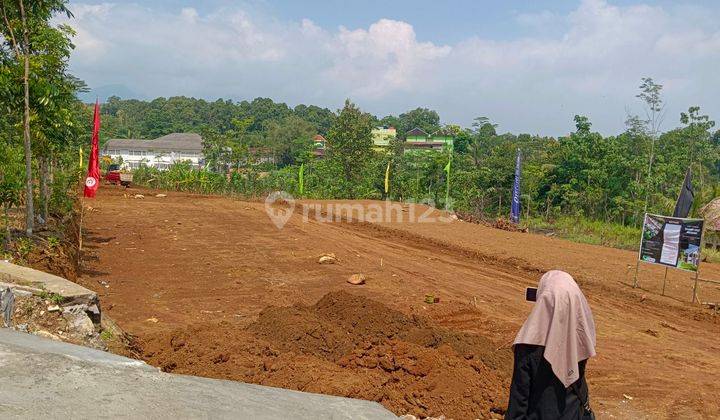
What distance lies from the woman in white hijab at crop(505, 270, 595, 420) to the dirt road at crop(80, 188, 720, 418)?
1925 millimetres

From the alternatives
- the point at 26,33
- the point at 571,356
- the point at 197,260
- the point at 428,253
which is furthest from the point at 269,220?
the point at 571,356

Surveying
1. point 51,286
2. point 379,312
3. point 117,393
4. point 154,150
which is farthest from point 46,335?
point 154,150

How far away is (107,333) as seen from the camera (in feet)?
17.9

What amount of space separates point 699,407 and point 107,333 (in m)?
6.15

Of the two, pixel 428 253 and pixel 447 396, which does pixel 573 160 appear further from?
pixel 447 396

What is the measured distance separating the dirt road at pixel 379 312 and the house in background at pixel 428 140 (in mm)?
33672

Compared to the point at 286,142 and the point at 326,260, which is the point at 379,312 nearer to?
the point at 326,260

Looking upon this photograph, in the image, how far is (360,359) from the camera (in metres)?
5.93

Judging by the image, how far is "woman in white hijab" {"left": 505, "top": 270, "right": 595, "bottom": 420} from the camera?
317 cm

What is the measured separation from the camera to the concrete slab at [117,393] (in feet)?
10.4

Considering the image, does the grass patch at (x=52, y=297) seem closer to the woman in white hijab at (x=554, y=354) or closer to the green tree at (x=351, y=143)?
the woman in white hijab at (x=554, y=354)

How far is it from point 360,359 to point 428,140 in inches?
2457

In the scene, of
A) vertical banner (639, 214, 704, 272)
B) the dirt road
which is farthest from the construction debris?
vertical banner (639, 214, 704, 272)

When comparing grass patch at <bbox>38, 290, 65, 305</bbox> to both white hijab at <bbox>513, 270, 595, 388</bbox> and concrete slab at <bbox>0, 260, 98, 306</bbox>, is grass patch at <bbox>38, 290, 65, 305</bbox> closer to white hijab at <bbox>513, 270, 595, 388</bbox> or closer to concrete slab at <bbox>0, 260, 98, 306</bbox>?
concrete slab at <bbox>0, 260, 98, 306</bbox>
